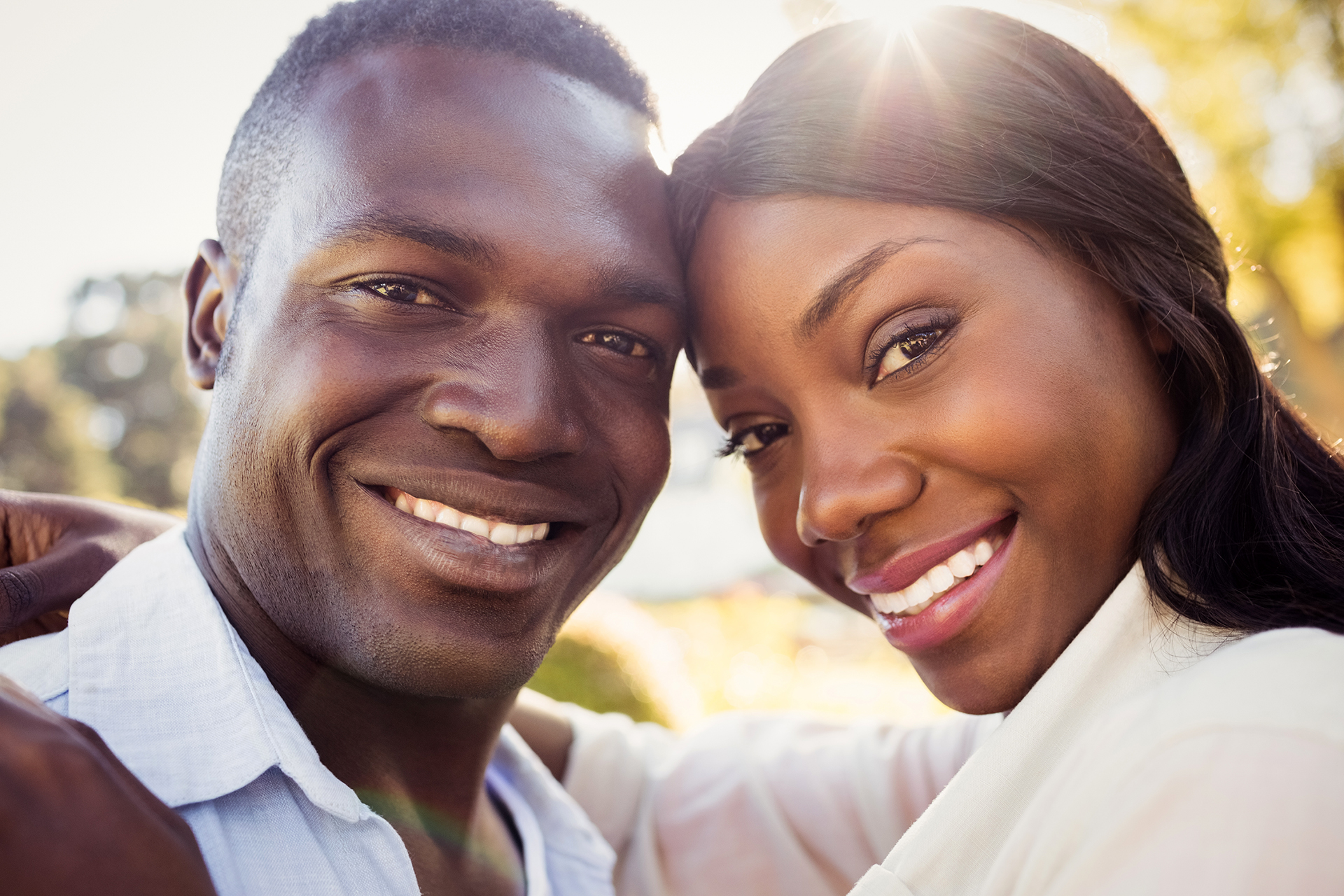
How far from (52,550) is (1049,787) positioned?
2.25 metres

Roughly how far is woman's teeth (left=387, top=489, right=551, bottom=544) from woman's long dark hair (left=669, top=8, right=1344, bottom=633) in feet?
3.32

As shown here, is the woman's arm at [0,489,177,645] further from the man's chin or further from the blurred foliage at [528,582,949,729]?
the blurred foliage at [528,582,949,729]

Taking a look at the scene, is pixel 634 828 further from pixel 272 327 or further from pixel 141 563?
pixel 272 327

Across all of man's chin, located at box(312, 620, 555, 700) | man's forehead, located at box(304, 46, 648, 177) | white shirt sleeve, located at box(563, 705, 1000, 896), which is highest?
man's forehead, located at box(304, 46, 648, 177)

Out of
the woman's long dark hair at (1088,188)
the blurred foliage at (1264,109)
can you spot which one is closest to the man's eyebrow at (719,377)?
the woman's long dark hair at (1088,188)

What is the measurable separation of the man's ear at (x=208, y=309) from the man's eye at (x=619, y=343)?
0.87 metres

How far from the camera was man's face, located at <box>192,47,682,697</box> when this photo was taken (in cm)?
200

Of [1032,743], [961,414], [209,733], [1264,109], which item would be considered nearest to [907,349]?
[961,414]

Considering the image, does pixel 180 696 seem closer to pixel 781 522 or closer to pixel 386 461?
pixel 386 461

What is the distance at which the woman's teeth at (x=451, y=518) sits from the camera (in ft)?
6.72

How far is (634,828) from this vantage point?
3152 millimetres

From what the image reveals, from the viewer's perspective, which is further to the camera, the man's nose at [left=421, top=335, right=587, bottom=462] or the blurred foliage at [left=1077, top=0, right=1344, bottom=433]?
the blurred foliage at [left=1077, top=0, right=1344, bottom=433]

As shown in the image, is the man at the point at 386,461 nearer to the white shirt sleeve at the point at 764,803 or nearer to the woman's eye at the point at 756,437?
the woman's eye at the point at 756,437

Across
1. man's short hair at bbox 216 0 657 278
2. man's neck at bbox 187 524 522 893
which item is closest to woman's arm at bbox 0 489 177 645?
man's neck at bbox 187 524 522 893
